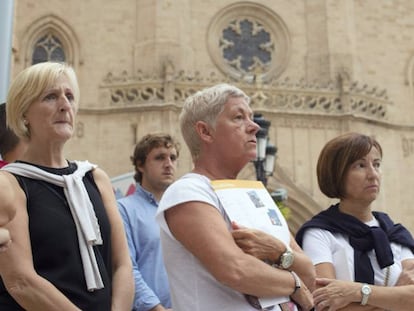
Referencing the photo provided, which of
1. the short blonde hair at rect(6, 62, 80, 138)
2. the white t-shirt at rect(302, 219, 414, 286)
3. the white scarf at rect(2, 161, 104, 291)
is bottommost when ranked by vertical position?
the white t-shirt at rect(302, 219, 414, 286)

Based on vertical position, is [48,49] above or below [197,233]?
above

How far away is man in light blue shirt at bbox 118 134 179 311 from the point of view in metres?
3.77

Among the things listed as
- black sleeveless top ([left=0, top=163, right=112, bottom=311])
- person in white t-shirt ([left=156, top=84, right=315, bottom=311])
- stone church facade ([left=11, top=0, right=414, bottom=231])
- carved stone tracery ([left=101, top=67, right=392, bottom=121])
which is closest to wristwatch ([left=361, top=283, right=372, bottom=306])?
person in white t-shirt ([left=156, top=84, right=315, bottom=311])

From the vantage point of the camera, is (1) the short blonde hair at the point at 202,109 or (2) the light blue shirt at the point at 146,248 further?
(2) the light blue shirt at the point at 146,248

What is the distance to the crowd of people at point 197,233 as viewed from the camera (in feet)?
8.27

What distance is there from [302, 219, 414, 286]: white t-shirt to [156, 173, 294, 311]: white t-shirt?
709 mm

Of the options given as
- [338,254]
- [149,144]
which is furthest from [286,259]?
[149,144]

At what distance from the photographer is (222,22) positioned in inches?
804

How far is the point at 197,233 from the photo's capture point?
101 inches

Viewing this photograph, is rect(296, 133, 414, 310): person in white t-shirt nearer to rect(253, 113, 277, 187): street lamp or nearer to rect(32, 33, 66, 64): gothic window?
rect(253, 113, 277, 187): street lamp

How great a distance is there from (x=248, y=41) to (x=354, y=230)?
1779 cm

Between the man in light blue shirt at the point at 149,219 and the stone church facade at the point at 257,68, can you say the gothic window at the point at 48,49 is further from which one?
the man in light blue shirt at the point at 149,219

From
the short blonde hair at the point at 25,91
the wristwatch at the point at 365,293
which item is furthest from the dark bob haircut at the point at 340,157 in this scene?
the short blonde hair at the point at 25,91

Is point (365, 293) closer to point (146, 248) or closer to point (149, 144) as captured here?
point (146, 248)
